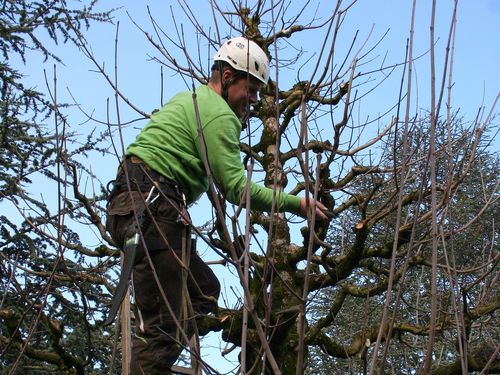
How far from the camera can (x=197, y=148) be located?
356 centimetres

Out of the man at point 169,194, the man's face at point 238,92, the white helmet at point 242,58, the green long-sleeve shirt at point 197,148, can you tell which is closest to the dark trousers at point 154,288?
the man at point 169,194

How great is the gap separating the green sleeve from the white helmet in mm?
374

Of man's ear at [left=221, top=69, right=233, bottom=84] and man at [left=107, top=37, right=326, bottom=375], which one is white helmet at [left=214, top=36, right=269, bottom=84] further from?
man at [left=107, top=37, right=326, bottom=375]

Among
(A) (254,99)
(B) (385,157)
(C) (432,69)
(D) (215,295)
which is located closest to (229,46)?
(A) (254,99)

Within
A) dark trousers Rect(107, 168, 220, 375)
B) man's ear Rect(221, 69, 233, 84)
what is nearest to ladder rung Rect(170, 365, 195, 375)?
dark trousers Rect(107, 168, 220, 375)

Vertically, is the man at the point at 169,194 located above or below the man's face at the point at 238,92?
below

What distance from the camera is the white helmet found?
147 inches

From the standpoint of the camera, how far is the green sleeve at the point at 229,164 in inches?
134

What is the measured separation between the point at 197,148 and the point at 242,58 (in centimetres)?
51

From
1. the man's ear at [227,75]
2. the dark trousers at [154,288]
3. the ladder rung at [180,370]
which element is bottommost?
the ladder rung at [180,370]

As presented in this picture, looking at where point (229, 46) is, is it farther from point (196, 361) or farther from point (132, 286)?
point (196, 361)

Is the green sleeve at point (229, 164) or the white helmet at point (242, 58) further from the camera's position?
the white helmet at point (242, 58)

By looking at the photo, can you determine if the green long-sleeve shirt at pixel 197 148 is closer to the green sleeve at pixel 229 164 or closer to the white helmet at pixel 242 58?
the green sleeve at pixel 229 164

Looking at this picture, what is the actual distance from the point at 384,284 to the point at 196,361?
4.11m
